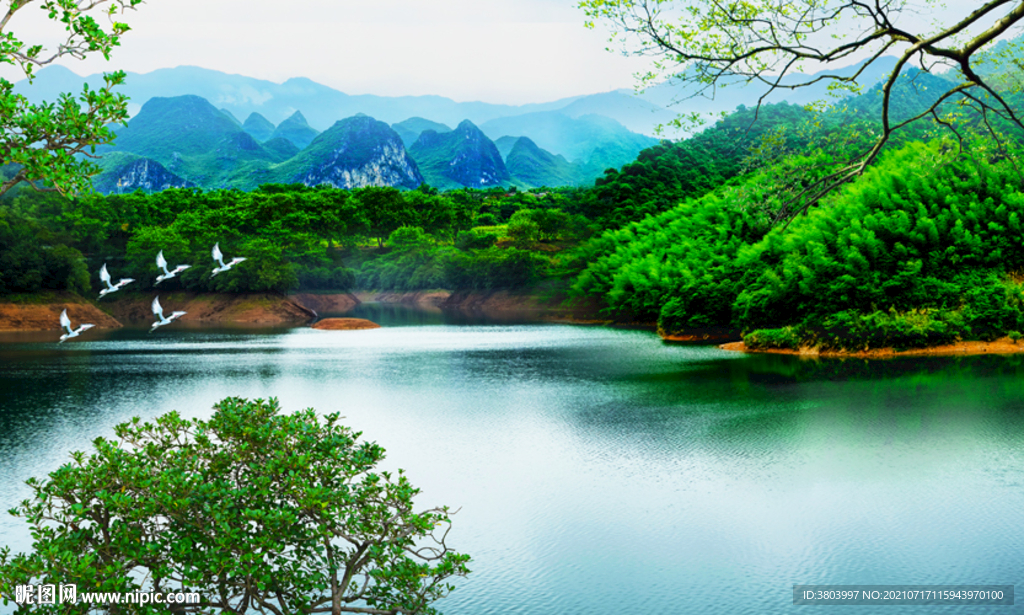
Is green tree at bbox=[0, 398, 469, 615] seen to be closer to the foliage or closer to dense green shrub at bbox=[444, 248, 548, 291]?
the foliage

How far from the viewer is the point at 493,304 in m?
53.5

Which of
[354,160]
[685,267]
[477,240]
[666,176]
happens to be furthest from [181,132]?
[685,267]

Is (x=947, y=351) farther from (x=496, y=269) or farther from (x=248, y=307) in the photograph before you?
(x=248, y=307)

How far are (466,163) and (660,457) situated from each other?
495 feet

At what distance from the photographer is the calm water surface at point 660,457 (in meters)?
6.82

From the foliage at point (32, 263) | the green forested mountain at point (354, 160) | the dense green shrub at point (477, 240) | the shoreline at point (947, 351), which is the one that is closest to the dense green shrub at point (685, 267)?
the shoreline at point (947, 351)

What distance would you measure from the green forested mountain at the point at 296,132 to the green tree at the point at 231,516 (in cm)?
19299

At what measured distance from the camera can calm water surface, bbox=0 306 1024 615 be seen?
6.82 metres

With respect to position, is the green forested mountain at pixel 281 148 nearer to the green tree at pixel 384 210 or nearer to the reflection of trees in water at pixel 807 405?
the green tree at pixel 384 210

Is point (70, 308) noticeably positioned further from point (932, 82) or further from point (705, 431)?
point (932, 82)

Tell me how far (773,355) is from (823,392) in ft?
22.0

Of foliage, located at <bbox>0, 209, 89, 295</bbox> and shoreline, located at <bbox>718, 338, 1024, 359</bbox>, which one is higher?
foliage, located at <bbox>0, 209, 89, 295</bbox>

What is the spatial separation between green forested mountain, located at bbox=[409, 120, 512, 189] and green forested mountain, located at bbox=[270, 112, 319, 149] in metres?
42.7

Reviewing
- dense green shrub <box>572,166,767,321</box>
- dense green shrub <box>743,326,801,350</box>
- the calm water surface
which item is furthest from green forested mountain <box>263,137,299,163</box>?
dense green shrub <box>743,326,801,350</box>
